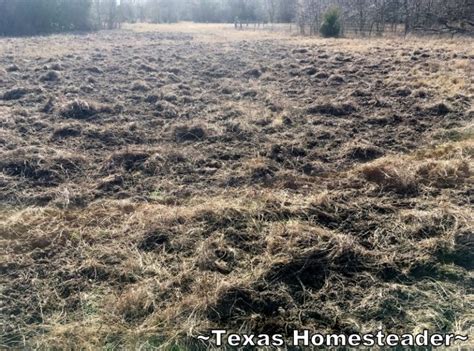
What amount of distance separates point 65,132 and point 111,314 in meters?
4.37

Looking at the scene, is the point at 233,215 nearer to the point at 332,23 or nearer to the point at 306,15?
the point at 332,23

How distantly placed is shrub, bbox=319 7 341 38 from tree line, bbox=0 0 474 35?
0.21 feet

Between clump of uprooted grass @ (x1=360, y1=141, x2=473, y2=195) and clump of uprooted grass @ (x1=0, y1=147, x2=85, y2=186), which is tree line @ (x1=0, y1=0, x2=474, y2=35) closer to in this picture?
clump of uprooted grass @ (x1=360, y1=141, x2=473, y2=195)

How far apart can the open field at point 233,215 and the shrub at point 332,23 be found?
14.7 meters

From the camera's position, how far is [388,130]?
6.20 meters

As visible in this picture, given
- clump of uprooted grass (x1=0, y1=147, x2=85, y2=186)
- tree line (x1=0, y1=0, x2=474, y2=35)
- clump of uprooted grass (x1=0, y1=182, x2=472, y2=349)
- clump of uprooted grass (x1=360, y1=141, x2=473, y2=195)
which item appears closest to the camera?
clump of uprooted grass (x1=0, y1=182, x2=472, y2=349)

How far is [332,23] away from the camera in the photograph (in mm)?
21609

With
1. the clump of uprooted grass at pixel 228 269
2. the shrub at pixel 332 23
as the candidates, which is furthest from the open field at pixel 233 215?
the shrub at pixel 332 23

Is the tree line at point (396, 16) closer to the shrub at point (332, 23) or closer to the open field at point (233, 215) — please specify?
the shrub at point (332, 23)

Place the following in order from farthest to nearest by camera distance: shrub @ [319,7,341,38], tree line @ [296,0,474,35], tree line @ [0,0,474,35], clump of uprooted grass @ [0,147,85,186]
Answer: shrub @ [319,7,341,38] < tree line @ [0,0,474,35] < tree line @ [296,0,474,35] < clump of uprooted grass @ [0,147,85,186]

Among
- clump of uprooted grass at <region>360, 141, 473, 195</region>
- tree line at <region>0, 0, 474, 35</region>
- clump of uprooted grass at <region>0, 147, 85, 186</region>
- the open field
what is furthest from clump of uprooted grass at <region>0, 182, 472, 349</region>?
tree line at <region>0, 0, 474, 35</region>

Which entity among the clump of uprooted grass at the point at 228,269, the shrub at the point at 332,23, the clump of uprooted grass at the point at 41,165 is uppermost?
the shrub at the point at 332,23

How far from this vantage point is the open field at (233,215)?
2750mm

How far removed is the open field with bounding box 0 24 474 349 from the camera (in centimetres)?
275
